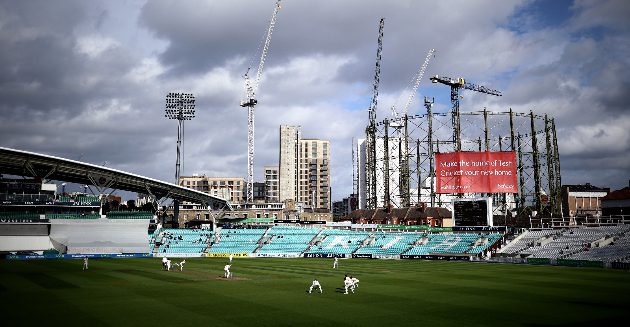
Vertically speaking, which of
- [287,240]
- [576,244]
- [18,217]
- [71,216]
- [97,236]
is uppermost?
[71,216]

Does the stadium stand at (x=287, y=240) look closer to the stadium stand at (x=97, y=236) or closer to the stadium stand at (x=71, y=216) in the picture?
the stadium stand at (x=97, y=236)

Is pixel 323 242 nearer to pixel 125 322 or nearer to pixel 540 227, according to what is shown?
pixel 540 227

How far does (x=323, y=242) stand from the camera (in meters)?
108

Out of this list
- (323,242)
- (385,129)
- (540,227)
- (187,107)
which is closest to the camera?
(540,227)

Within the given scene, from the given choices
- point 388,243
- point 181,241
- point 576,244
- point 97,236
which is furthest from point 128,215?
point 576,244

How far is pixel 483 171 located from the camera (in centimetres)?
9956

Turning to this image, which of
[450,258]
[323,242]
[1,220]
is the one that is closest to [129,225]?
[1,220]

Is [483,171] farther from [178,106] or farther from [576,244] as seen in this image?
[178,106]

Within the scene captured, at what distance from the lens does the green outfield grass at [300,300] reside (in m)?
29.1

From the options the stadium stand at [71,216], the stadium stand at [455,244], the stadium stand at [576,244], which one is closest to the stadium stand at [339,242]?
the stadium stand at [455,244]

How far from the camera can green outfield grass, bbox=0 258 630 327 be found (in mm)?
29062

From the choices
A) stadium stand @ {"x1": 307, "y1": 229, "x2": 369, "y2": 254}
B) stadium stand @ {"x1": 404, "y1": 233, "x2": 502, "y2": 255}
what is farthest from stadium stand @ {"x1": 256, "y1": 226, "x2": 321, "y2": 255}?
stadium stand @ {"x1": 404, "y1": 233, "x2": 502, "y2": 255}

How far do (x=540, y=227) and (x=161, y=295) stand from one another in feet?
272

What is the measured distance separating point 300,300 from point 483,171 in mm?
72010
